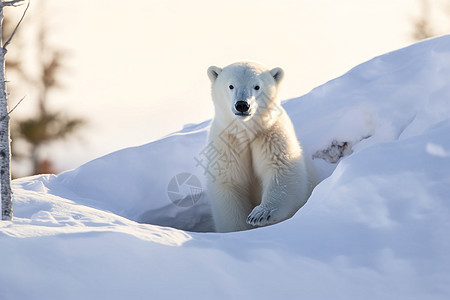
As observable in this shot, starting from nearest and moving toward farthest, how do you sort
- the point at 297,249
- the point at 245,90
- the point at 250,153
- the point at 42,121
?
the point at 297,249 → the point at 245,90 → the point at 250,153 → the point at 42,121

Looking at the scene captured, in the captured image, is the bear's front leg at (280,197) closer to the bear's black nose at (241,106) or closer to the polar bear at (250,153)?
the polar bear at (250,153)

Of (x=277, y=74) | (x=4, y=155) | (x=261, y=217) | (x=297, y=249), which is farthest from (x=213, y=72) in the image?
(x=297, y=249)

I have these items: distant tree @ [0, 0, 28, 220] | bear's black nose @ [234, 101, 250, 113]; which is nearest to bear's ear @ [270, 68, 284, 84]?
bear's black nose @ [234, 101, 250, 113]

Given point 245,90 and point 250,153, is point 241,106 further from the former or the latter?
point 250,153

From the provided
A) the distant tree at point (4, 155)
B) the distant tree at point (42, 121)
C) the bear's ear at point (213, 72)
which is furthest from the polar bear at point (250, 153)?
the distant tree at point (42, 121)

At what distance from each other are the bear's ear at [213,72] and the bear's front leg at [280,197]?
37.2 inches

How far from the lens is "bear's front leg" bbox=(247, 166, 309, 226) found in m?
3.90

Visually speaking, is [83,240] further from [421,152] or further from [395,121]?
[395,121]

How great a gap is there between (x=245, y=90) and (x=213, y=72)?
59 centimetres

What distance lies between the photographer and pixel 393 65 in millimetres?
5707

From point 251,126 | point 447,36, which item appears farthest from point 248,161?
point 447,36

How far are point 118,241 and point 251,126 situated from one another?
85.2 inches

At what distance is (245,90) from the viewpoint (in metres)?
4.05

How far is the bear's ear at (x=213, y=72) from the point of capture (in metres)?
4.50
